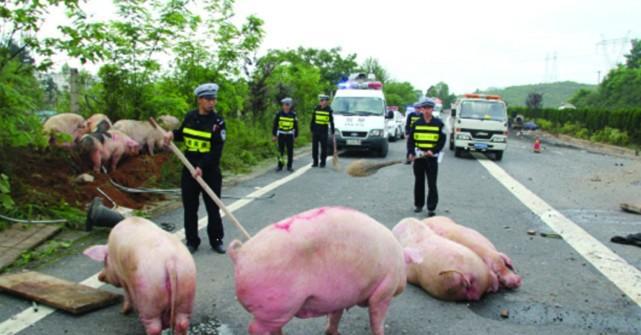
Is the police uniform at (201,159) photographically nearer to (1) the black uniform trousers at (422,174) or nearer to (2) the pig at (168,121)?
(1) the black uniform trousers at (422,174)

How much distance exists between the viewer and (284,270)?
328cm

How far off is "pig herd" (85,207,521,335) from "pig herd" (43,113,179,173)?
17.2 feet

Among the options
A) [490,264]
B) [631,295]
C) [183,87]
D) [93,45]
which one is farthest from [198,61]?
[631,295]

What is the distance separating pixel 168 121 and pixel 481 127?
11.5 m

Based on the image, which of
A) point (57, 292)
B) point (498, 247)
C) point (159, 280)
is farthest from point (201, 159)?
point (498, 247)

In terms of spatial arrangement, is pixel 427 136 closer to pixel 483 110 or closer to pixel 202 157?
pixel 202 157

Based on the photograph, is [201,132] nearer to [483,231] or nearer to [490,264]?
[490,264]

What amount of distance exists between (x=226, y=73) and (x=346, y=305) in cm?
1125

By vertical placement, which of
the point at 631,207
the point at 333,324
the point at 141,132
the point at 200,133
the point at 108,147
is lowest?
the point at 631,207

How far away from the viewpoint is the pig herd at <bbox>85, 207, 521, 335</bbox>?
3316 millimetres

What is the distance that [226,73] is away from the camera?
1402 cm

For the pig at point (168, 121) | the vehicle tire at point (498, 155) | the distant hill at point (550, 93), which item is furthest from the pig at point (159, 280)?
Answer: the distant hill at point (550, 93)

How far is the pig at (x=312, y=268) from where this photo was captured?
3301 mm

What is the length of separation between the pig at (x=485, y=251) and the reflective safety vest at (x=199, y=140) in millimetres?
2674
